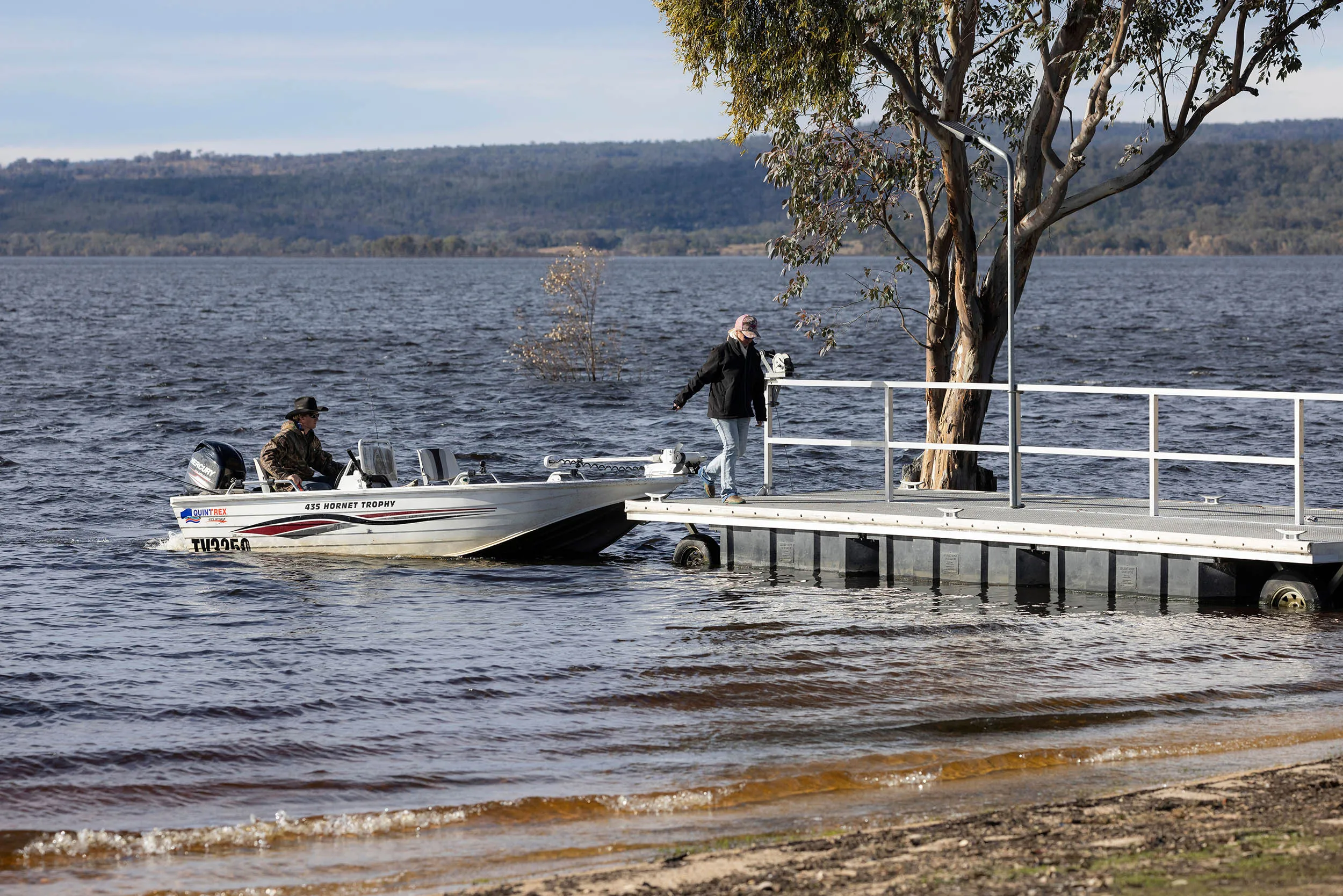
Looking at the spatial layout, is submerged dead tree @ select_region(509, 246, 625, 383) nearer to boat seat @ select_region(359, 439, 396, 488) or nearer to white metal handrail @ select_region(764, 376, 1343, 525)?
boat seat @ select_region(359, 439, 396, 488)

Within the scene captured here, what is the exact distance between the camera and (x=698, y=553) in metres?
17.5

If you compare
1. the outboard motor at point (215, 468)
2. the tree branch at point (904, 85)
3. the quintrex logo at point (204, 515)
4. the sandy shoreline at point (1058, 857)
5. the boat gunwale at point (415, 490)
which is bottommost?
the sandy shoreline at point (1058, 857)

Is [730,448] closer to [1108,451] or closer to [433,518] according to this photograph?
[433,518]

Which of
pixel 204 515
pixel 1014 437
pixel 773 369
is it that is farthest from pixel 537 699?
pixel 204 515

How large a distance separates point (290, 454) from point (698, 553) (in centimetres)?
495

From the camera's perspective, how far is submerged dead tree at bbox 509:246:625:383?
42.1 meters

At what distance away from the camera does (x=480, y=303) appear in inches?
4166

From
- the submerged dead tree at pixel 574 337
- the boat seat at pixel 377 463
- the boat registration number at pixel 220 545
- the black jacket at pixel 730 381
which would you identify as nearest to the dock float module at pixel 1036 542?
the black jacket at pixel 730 381

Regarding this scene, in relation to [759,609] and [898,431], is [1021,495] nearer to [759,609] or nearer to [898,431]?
[759,609]

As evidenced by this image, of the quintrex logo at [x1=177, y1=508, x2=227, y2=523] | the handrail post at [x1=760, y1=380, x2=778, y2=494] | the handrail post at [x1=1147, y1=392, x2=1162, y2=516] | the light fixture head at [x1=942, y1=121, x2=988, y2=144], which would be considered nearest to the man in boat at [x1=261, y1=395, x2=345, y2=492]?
the quintrex logo at [x1=177, y1=508, x2=227, y2=523]

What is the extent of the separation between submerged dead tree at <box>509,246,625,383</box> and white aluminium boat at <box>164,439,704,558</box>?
21333mm

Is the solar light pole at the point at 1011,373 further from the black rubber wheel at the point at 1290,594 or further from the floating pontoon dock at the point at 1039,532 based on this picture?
the black rubber wheel at the point at 1290,594

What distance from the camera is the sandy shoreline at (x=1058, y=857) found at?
6812 millimetres

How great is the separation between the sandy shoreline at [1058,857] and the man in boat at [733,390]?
854 cm
